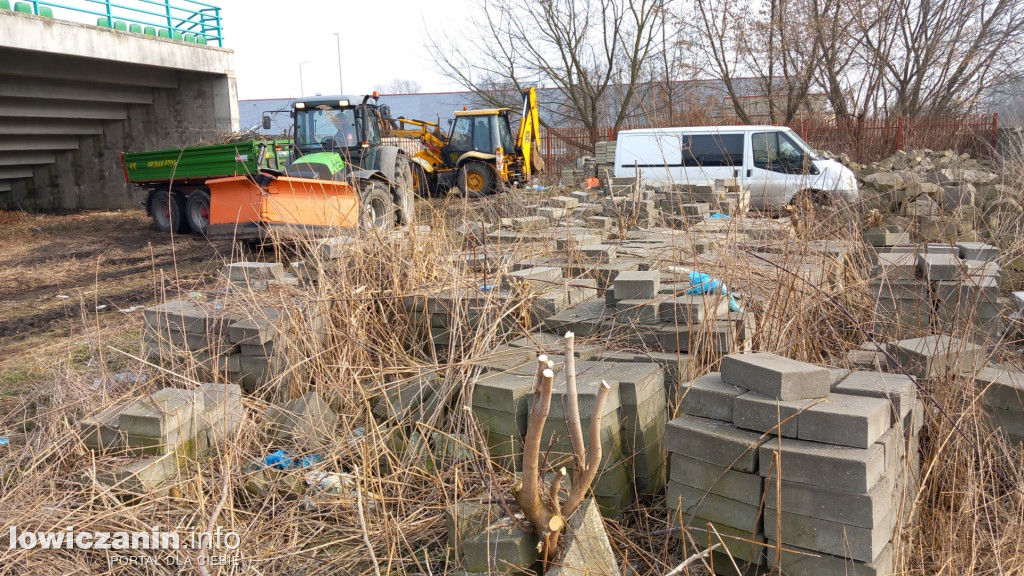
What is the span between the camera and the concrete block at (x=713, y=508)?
2.72 meters

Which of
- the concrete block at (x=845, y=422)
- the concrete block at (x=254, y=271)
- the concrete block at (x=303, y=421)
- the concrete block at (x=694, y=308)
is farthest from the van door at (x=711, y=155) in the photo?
the concrete block at (x=845, y=422)

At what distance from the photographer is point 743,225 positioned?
602 centimetres

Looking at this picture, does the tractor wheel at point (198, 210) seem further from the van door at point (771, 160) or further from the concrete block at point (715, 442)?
the concrete block at point (715, 442)

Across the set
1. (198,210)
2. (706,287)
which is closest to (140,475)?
(706,287)

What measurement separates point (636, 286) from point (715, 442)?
1.60 metres

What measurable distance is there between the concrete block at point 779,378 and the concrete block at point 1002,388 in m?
1.22

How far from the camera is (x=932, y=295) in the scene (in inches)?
186

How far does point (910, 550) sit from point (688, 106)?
22470 millimetres

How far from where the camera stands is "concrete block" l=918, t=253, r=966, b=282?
15.4 ft

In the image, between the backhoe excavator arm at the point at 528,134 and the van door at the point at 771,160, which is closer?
the van door at the point at 771,160

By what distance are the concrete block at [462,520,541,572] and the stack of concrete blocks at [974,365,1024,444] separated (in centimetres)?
235

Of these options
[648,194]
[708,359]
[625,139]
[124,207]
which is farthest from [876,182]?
[124,207]

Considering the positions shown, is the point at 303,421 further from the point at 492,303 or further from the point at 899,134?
the point at 899,134

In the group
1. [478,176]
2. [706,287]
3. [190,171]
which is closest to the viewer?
[706,287]
